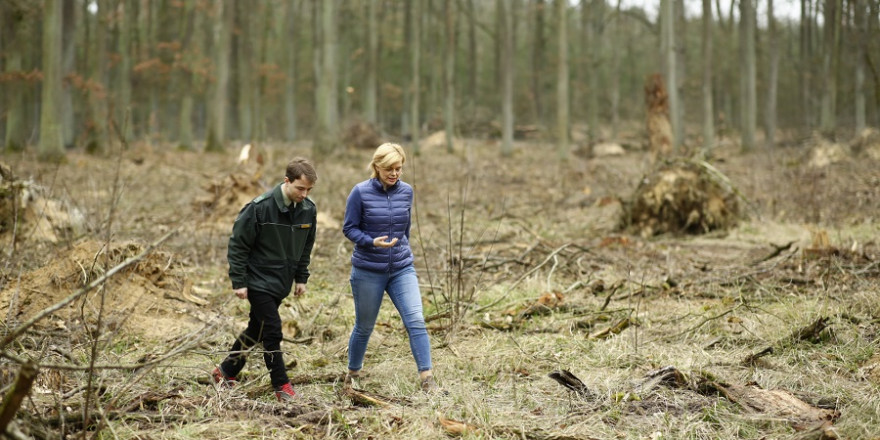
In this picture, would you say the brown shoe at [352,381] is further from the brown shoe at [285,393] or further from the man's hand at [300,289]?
the man's hand at [300,289]

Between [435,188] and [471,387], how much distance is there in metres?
11.9

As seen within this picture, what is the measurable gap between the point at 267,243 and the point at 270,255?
3.1 inches

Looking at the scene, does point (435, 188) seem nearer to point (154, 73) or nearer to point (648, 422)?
point (648, 422)

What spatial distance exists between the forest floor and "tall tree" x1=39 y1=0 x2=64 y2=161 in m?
6.92

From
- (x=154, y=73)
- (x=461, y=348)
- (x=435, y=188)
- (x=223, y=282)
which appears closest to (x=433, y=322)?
(x=461, y=348)

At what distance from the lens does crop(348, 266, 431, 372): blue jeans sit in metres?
4.69

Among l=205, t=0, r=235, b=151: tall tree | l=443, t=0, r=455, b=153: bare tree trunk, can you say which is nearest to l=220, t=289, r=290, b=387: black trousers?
l=205, t=0, r=235, b=151: tall tree

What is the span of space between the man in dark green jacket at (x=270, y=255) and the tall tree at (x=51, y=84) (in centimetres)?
1408

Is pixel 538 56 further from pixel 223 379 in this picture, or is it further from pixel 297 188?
pixel 223 379

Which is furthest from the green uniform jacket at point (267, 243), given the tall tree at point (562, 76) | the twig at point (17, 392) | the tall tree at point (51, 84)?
the tall tree at point (562, 76)

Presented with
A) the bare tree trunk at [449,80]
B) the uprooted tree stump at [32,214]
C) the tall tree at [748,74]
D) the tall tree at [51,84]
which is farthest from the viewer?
the bare tree trunk at [449,80]

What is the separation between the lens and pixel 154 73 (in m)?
31.4

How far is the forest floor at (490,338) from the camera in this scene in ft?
Result: 12.5

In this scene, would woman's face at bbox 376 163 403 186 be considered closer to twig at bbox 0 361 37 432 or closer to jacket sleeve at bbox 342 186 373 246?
jacket sleeve at bbox 342 186 373 246
